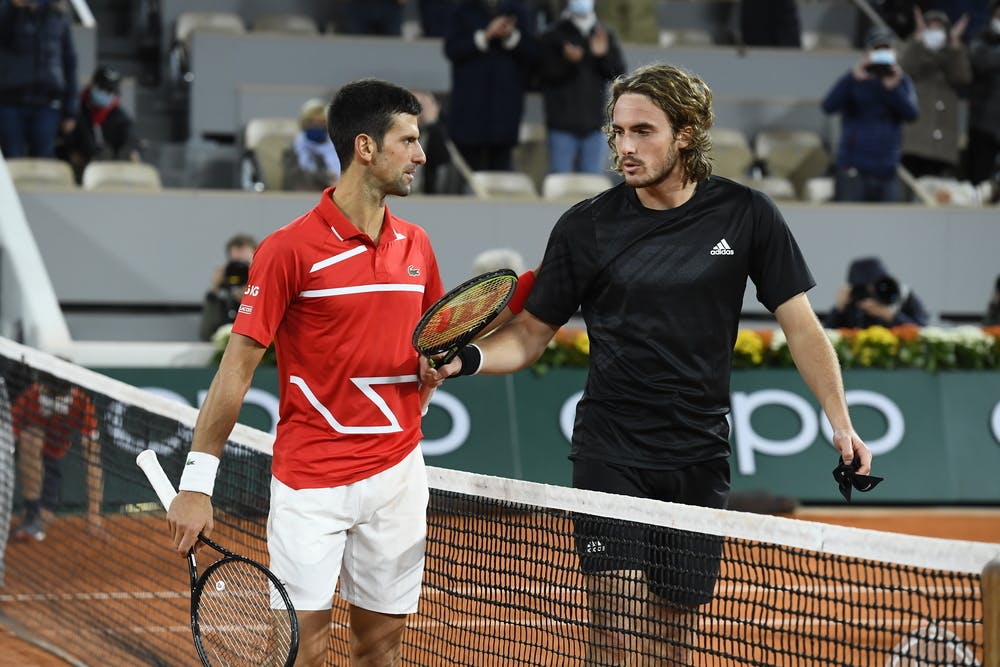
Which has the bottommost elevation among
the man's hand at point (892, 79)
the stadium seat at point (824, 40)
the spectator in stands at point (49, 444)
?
the spectator in stands at point (49, 444)

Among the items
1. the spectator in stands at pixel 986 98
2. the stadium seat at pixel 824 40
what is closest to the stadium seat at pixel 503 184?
the spectator in stands at pixel 986 98

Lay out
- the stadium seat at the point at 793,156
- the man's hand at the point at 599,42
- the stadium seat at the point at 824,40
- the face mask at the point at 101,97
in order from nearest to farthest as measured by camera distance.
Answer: the man's hand at the point at 599,42
the face mask at the point at 101,97
the stadium seat at the point at 793,156
the stadium seat at the point at 824,40

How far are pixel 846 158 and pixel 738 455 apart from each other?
4531 millimetres

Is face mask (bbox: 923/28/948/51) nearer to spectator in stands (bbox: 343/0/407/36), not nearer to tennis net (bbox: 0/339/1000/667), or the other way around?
spectator in stands (bbox: 343/0/407/36)

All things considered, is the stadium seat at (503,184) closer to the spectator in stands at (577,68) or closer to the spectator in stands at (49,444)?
the spectator in stands at (577,68)

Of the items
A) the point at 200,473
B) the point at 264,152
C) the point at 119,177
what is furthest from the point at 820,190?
the point at 200,473

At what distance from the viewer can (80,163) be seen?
14.3 meters

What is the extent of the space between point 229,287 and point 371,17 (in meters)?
5.60

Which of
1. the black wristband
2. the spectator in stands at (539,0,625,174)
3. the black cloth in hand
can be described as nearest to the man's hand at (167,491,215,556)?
the black wristband

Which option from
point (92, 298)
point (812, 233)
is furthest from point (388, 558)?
point (812, 233)

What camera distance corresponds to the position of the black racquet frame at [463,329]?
13.3 ft

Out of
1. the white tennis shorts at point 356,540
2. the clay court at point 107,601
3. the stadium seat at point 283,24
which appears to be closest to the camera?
the white tennis shorts at point 356,540

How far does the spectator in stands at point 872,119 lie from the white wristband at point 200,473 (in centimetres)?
1106

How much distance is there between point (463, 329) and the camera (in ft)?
14.0
